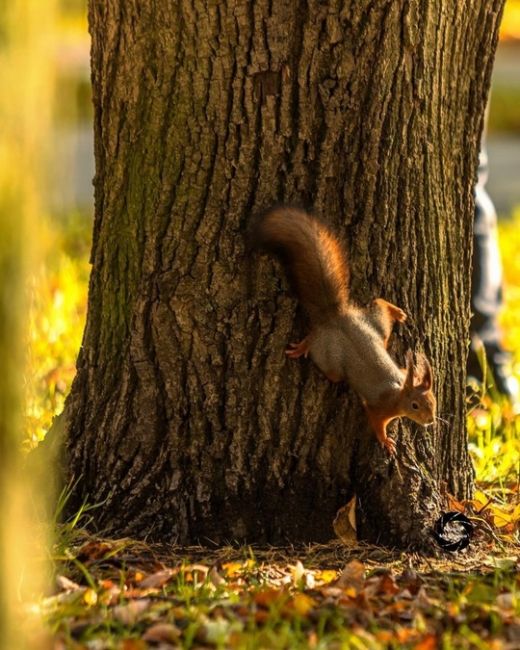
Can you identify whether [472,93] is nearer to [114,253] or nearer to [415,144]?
[415,144]

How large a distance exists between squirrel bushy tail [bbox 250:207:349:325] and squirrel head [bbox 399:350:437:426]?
11.2 inches

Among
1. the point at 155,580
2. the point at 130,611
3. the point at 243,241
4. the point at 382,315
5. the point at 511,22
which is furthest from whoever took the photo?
the point at 511,22

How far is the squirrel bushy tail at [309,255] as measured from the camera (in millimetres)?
3168

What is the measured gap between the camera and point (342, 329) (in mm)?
3328

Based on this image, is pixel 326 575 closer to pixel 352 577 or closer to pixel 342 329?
pixel 352 577

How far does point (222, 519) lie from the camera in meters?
3.38

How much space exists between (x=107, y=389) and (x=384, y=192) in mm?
987

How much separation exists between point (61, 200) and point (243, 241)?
1227 millimetres

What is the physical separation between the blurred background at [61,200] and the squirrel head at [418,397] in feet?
3.42

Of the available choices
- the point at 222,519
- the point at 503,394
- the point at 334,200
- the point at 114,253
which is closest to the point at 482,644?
the point at 222,519

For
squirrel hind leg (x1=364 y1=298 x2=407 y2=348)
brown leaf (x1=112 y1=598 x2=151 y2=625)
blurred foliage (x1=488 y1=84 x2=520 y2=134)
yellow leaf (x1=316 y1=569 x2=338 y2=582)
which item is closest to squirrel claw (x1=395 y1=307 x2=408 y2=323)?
squirrel hind leg (x1=364 y1=298 x2=407 y2=348)

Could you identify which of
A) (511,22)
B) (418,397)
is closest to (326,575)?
(418,397)

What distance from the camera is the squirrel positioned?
3.19 metres

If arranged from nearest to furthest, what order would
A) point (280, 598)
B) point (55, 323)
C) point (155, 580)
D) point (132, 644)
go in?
1. point (132, 644)
2. point (280, 598)
3. point (155, 580)
4. point (55, 323)
